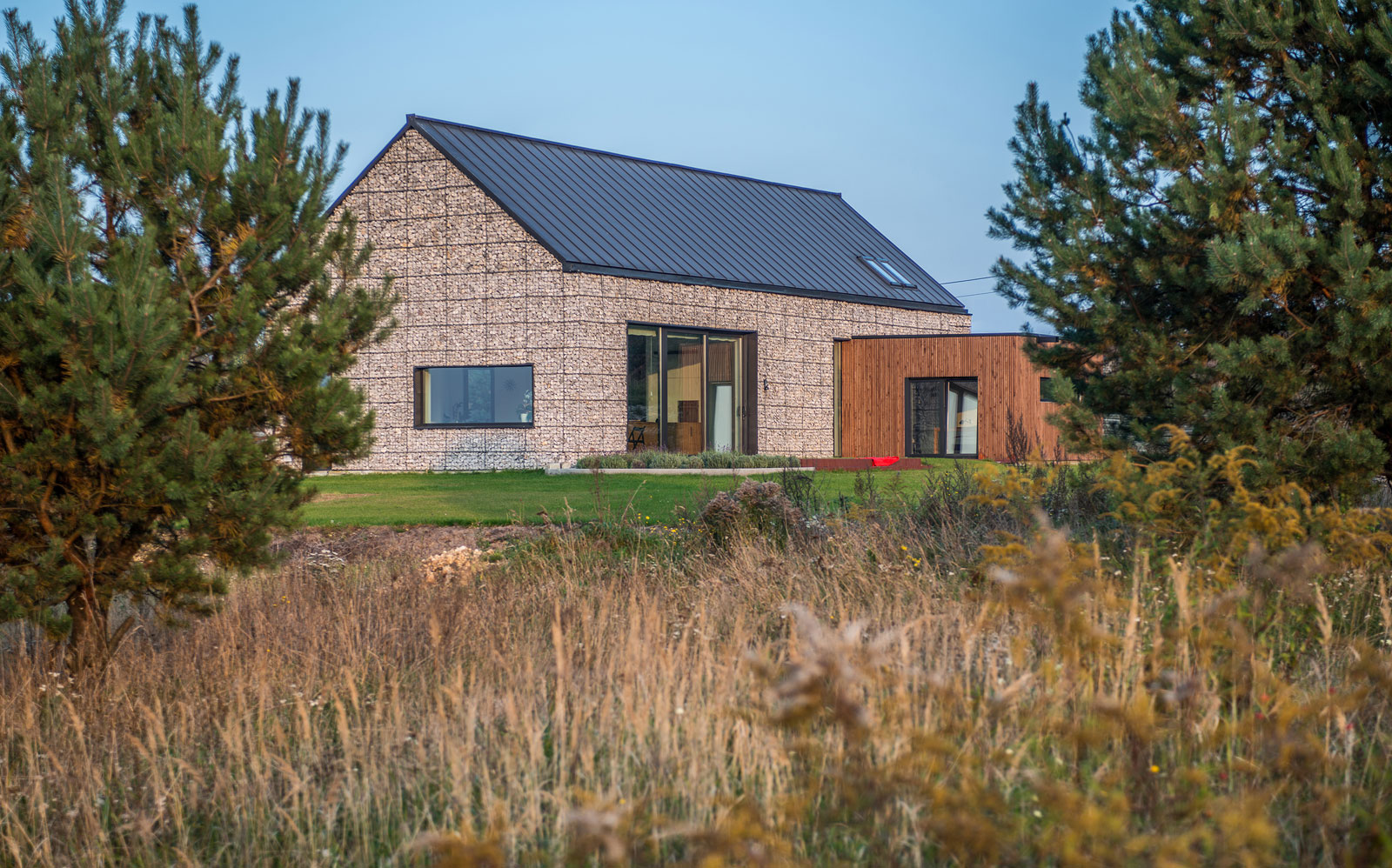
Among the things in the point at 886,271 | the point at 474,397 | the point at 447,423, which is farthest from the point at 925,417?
the point at 447,423

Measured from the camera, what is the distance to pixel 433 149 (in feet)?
72.5

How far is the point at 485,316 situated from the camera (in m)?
21.7

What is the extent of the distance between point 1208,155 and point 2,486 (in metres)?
6.29

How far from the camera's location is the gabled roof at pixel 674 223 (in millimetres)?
22234

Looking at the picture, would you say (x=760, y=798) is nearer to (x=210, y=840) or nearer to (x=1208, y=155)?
(x=210, y=840)

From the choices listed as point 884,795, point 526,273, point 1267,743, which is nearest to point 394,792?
point 884,795

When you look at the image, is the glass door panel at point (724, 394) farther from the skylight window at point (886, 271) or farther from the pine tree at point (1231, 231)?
the pine tree at point (1231, 231)

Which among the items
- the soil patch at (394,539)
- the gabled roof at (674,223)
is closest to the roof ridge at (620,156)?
the gabled roof at (674,223)

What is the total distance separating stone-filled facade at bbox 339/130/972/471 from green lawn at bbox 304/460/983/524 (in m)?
1.60

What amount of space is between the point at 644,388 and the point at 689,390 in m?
1.29

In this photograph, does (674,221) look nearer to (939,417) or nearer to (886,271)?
(886,271)

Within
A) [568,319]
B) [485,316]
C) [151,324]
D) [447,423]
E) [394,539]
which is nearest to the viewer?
[151,324]

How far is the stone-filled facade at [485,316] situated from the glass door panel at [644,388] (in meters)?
0.30

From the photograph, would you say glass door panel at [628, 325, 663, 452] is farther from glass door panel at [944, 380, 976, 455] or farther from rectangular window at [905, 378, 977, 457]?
glass door panel at [944, 380, 976, 455]
